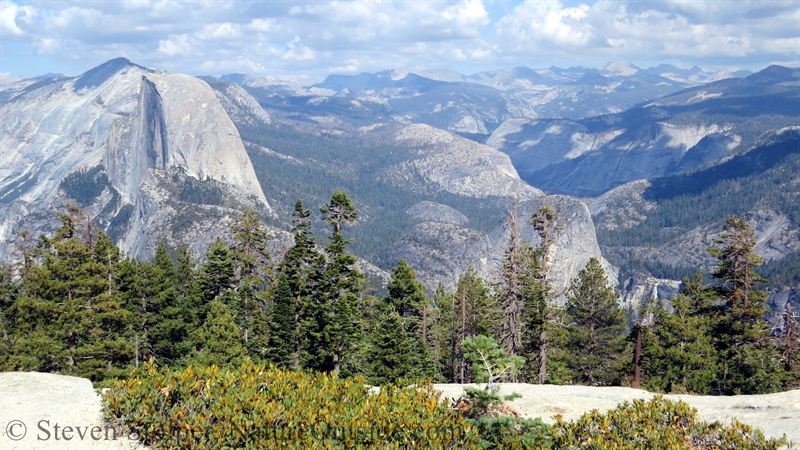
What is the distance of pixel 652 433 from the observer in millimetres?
14914

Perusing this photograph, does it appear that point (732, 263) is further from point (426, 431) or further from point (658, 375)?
point (426, 431)

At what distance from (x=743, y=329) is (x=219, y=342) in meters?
36.9

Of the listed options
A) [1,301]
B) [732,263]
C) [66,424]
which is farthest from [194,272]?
[732,263]

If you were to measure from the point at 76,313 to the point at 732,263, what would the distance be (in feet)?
145

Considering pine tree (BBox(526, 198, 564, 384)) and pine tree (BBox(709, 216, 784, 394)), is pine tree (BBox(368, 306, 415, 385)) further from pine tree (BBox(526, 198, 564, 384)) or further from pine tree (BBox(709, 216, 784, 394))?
pine tree (BBox(709, 216, 784, 394))

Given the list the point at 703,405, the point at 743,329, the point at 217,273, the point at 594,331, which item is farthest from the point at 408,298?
the point at 703,405

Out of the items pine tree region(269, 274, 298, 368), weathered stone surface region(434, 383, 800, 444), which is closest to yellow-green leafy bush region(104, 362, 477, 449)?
weathered stone surface region(434, 383, 800, 444)

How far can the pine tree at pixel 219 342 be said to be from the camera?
35803 mm

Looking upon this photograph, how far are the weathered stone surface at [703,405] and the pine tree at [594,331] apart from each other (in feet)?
87.4

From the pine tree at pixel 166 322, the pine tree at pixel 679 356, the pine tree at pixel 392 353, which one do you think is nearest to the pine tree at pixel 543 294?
the pine tree at pixel 679 356

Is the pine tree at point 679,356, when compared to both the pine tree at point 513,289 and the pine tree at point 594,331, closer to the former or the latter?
the pine tree at point 594,331

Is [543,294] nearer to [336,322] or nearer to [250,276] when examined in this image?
[336,322]

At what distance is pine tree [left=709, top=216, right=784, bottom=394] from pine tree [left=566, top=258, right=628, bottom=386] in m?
10.1

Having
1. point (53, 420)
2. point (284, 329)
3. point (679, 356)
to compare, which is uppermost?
point (53, 420)
